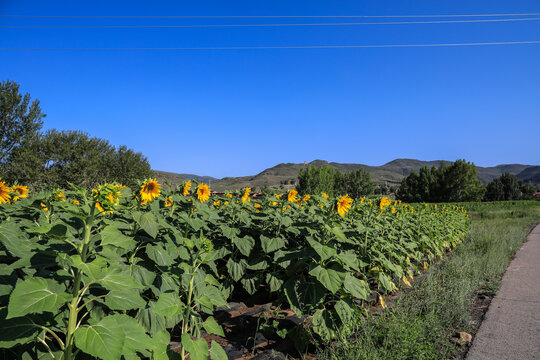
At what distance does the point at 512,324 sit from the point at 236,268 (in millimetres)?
3129

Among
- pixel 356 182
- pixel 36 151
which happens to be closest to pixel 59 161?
pixel 36 151

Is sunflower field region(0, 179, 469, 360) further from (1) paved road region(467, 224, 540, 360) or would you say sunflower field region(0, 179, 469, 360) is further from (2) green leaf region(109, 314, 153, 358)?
(1) paved road region(467, 224, 540, 360)

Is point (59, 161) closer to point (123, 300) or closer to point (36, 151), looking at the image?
point (36, 151)

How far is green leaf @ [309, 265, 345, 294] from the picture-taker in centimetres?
259

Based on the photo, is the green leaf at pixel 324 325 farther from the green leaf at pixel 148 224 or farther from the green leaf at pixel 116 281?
the green leaf at pixel 116 281

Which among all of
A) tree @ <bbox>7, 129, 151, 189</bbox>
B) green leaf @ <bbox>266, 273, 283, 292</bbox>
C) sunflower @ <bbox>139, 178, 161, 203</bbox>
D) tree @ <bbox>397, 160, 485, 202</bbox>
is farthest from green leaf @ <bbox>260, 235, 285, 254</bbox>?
tree @ <bbox>397, 160, 485, 202</bbox>

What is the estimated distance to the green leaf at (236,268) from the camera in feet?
10.6

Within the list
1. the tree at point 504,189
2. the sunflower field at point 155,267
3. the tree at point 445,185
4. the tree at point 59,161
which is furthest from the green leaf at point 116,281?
the tree at point 504,189

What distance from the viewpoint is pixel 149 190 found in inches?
117

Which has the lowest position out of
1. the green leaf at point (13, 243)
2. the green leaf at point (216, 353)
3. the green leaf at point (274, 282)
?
the green leaf at point (216, 353)

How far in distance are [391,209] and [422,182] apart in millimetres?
79037

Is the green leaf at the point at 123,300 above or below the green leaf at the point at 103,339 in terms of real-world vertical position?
above

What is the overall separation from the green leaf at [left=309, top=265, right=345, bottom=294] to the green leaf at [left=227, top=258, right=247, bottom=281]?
86cm

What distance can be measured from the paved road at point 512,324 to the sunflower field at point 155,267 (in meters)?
1.08
